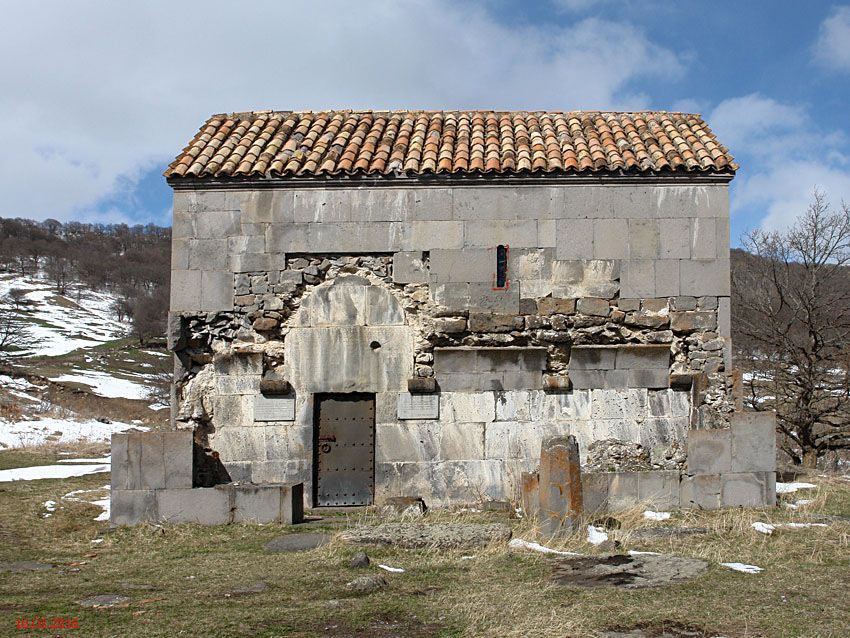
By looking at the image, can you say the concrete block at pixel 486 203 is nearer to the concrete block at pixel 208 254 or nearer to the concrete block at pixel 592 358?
the concrete block at pixel 592 358

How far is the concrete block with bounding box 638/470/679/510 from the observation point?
9.96 meters

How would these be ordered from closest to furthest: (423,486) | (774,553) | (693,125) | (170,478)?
1. (774,553)
2. (170,478)
3. (423,486)
4. (693,125)

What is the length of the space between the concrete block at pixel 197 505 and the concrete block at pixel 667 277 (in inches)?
244

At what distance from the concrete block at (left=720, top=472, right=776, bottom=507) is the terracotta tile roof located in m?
4.09

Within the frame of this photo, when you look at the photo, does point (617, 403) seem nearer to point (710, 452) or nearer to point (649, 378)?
point (649, 378)

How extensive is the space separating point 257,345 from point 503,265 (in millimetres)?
3522

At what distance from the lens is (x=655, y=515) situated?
31.0ft

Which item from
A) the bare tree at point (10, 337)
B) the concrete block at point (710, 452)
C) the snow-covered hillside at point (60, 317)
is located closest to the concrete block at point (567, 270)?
the concrete block at point (710, 452)

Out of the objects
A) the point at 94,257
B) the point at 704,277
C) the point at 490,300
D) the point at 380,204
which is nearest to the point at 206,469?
the point at 380,204

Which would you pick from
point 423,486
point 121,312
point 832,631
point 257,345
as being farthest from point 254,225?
point 121,312

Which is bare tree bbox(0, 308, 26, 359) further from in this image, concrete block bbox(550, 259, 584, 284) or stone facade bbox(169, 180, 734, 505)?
concrete block bbox(550, 259, 584, 284)

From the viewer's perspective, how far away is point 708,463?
10.1 meters

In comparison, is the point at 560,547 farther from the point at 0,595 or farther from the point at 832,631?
the point at 0,595

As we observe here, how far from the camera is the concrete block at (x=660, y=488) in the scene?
9.96m
